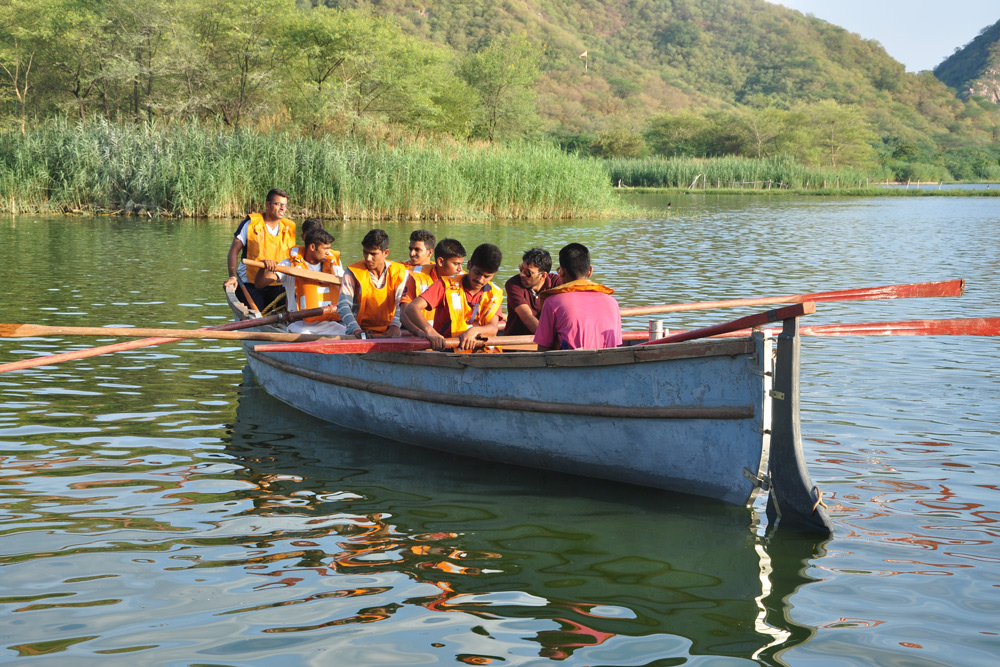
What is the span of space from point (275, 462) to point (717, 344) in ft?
10.3

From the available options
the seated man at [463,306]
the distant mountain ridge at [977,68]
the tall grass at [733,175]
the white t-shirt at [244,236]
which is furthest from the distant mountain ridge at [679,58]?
the seated man at [463,306]

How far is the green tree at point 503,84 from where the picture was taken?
53.9 meters

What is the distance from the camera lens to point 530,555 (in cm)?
452

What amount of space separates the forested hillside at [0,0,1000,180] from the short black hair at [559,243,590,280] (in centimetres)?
2304

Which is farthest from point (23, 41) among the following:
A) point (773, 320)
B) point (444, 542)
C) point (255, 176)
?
point (773, 320)

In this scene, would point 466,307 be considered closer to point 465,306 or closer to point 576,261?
point 465,306

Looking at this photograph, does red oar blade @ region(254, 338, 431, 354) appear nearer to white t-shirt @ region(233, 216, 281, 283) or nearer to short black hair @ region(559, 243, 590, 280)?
short black hair @ region(559, 243, 590, 280)

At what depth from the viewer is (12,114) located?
147 ft

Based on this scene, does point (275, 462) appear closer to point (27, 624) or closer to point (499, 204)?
point (27, 624)

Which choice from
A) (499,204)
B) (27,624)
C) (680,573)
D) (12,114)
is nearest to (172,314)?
(27,624)

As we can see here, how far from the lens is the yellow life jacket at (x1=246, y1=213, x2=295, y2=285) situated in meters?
9.34

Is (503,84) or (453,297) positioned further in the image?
(503,84)

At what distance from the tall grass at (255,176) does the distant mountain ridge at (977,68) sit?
506 ft

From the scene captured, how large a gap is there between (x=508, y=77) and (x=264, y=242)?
154 feet
